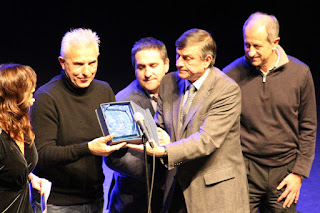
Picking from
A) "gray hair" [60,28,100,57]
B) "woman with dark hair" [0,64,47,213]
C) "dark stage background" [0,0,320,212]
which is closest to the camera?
"woman with dark hair" [0,64,47,213]

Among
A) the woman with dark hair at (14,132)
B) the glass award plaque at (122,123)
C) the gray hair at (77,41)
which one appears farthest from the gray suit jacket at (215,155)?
the woman with dark hair at (14,132)

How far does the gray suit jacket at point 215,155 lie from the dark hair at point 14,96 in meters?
0.83

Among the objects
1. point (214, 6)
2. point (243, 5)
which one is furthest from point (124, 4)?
point (243, 5)

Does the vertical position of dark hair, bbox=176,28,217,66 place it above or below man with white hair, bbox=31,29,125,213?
above

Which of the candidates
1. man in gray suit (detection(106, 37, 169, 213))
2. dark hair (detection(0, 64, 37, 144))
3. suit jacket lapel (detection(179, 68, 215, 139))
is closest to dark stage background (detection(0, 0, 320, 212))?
man in gray suit (detection(106, 37, 169, 213))

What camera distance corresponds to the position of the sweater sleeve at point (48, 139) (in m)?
2.48

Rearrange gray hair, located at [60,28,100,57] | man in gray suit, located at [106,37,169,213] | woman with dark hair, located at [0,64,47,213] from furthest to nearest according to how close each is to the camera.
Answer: man in gray suit, located at [106,37,169,213], gray hair, located at [60,28,100,57], woman with dark hair, located at [0,64,47,213]

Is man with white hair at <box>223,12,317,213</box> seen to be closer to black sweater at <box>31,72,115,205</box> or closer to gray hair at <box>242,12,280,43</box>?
gray hair at <box>242,12,280,43</box>

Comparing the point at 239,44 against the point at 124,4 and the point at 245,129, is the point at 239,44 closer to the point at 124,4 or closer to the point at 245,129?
the point at 124,4

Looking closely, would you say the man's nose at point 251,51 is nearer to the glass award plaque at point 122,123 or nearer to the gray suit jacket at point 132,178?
the gray suit jacket at point 132,178

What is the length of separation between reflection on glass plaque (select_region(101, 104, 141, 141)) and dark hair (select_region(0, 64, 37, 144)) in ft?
1.36

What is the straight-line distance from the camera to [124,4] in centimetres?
837

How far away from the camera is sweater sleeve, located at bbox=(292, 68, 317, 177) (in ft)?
9.73

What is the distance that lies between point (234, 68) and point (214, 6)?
5.51 meters
